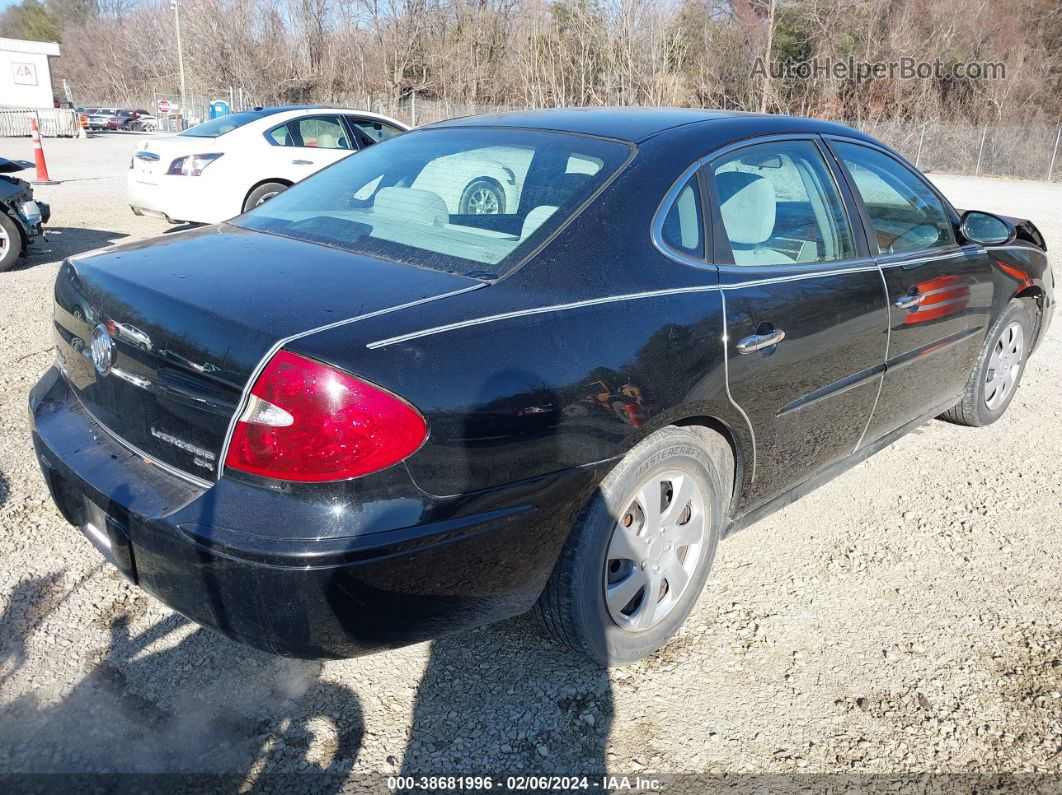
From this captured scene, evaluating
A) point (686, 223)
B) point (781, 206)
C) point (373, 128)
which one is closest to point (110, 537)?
point (686, 223)

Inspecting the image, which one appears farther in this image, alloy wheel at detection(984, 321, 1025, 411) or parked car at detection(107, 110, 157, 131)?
parked car at detection(107, 110, 157, 131)

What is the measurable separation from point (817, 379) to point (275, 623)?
1985mm

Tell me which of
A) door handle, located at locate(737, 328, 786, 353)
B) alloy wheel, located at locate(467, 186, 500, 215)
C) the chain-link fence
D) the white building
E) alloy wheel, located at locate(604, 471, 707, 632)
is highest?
the white building

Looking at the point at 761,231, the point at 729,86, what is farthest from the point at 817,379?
the point at 729,86

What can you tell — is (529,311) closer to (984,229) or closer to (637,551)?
(637,551)

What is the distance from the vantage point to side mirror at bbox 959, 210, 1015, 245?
387cm

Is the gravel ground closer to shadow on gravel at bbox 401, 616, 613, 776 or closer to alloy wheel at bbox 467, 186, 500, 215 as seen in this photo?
shadow on gravel at bbox 401, 616, 613, 776

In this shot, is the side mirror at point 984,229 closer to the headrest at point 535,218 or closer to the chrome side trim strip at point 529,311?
the chrome side trim strip at point 529,311

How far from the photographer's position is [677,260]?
102 inches

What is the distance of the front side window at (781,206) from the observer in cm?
290

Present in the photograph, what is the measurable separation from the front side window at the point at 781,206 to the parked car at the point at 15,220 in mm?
7370

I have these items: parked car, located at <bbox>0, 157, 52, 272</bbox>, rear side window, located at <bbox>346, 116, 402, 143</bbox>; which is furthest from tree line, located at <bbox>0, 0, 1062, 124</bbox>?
parked car, located at <bbox>0, 157, 52, 272</bbox>

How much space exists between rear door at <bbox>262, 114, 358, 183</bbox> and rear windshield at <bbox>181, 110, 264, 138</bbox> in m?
0.39

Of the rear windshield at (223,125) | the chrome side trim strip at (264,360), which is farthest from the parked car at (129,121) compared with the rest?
the chrome side trim strip at (264,360)
